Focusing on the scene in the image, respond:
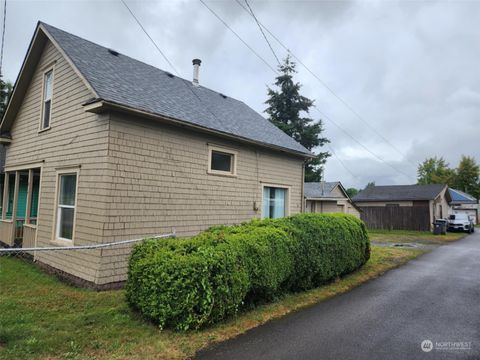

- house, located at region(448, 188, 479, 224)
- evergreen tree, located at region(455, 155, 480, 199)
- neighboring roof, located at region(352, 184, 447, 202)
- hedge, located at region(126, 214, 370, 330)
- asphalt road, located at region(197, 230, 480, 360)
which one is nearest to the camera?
asphalt road, located at region(197, 230, 480, 360)

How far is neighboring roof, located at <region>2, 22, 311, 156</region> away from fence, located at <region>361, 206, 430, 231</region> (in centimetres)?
1733

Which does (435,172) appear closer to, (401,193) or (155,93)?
(401,193)

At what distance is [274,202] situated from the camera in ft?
37.3

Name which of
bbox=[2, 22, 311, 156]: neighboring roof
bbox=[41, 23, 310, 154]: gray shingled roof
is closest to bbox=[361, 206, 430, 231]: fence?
bbox=[2, 22, 311, 156]: neighboring roof

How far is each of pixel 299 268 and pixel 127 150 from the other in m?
4.62

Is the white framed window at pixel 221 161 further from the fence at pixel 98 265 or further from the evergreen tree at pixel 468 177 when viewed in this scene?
the evergreen tree at pixel 468 177

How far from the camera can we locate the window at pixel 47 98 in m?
9.28

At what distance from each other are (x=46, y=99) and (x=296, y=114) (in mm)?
27358

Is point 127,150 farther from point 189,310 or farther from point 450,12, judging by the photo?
point 450,12

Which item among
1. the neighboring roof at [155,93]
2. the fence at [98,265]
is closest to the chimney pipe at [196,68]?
the neighboring roof at [155,93]

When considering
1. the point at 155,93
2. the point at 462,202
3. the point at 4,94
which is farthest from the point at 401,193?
the point at 4,94

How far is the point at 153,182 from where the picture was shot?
7.48 m

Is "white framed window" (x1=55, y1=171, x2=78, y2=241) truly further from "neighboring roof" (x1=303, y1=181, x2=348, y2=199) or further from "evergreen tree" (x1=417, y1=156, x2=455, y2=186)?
"evergreen tree" (x1=417, y1=156, x2=455, y2=186)

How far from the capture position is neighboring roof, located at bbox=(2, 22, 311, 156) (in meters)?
7.32
